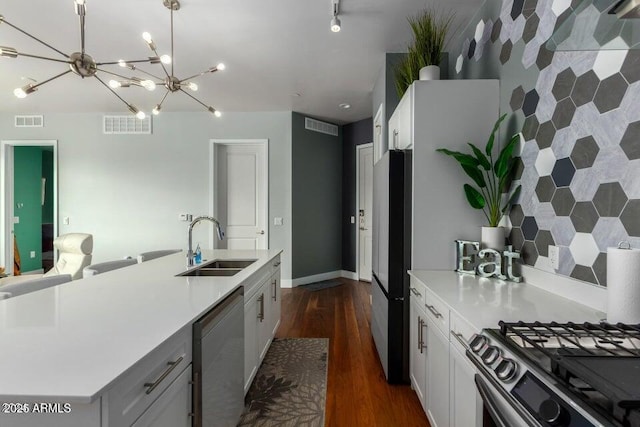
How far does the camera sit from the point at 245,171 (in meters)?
5.07

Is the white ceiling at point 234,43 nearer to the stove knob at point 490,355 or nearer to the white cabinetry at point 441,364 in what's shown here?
the white cabinetry at point 441,364

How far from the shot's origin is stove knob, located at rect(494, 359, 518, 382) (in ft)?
2.49

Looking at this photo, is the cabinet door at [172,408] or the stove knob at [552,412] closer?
the stove knob at [552,412]

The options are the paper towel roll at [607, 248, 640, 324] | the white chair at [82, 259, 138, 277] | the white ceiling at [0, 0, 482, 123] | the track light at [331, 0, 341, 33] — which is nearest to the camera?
the paper towel roll at [607, 248, 640, 324]

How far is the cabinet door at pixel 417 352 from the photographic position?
175 centimetres

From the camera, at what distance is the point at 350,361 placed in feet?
8.29

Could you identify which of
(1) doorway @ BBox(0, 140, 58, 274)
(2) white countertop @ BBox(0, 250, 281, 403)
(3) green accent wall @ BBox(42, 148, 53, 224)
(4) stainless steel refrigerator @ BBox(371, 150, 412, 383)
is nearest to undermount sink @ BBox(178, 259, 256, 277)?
(2) white countertop @ BBox(0, 250, 281, 403)

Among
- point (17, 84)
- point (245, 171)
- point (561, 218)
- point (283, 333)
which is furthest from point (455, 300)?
point (17, 84)

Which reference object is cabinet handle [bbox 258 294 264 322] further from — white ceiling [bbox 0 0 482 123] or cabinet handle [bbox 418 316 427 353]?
white ceiling [bbox 0 0 482 123]

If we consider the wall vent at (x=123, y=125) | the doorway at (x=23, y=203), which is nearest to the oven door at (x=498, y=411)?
the wall vent at (x=123, y=125)

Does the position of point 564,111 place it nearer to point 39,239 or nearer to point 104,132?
point 104,132

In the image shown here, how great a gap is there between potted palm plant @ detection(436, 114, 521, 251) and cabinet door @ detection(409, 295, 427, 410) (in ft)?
2.05

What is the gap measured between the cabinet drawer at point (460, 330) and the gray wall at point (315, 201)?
373 cm

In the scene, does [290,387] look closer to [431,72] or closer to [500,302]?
[500,302]
